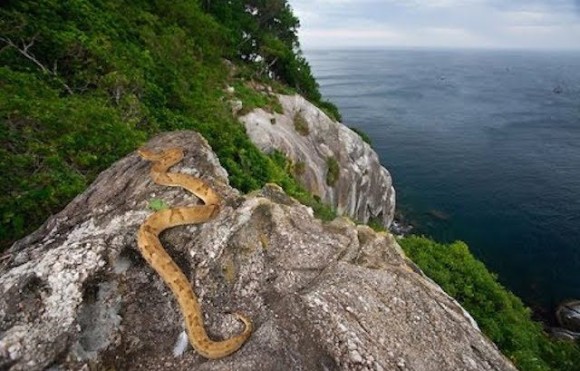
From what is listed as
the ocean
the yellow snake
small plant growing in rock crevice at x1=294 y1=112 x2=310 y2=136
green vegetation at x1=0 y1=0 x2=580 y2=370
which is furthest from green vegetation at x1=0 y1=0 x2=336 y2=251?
the ocean

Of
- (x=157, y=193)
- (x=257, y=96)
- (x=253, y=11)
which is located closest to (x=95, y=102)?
(x=157, y=193)

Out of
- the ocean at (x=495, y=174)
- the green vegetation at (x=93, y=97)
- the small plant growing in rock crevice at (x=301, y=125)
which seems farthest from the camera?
the ocean at (x=495, y=174)

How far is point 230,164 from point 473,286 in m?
16.3

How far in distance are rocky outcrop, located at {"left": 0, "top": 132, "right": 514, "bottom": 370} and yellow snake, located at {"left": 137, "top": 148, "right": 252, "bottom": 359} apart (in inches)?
6.6

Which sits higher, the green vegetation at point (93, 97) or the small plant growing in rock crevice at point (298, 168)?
the green vegetation at point (93, 97)

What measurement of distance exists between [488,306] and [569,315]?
2176cm

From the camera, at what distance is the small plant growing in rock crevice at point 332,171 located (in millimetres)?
37594

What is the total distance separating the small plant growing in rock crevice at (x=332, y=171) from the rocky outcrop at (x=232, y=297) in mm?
27771

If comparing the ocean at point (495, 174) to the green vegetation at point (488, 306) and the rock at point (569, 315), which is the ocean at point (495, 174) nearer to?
the rock at point (569, 315)

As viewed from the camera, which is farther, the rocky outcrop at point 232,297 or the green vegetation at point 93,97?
the green vegetation at point 93,97

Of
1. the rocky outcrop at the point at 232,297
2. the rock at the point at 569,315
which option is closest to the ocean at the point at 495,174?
the rock at the point at 569,315

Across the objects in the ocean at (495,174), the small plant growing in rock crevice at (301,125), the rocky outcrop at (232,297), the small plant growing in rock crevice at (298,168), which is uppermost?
the rocky outcrop at (232,297)

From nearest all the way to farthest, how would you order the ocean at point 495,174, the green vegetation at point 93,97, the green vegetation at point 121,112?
the green vegetation at point 93,97, the green vegetation at point 121,112, the ocean at point 495,174

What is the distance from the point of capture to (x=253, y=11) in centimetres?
5975
